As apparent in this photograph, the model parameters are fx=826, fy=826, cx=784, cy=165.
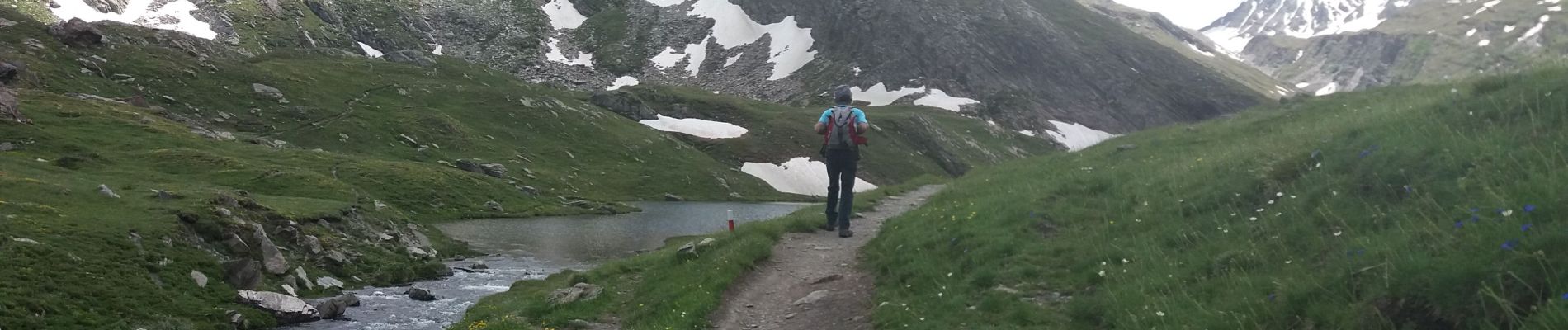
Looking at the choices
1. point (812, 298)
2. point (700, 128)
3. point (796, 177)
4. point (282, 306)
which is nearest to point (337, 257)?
point (282, 306)

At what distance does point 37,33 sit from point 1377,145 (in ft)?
423

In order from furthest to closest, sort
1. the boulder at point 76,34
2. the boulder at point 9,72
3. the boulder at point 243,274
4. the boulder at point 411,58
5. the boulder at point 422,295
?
the boulder at point 411,58
the boulder at point 76,34
the boulder at point 9,72
the boulder at point 422,295
the boulder at point 243,274

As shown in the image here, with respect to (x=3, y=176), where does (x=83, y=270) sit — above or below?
below

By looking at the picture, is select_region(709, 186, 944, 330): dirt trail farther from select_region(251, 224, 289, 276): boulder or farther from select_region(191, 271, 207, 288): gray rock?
select_region(251, 224, 289, 276): boulder

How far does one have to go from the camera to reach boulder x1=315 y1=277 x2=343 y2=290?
3014 cm

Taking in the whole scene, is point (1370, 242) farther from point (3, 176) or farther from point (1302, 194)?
point (3, 176)

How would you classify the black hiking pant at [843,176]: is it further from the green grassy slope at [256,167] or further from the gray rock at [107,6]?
the gray rock at [107,6]

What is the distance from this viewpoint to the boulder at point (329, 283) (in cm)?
3014

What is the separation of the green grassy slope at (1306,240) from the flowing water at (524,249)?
1682 centimetres

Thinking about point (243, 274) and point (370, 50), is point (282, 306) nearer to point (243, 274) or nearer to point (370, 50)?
point (243, 274)

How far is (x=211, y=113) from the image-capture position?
93.1m

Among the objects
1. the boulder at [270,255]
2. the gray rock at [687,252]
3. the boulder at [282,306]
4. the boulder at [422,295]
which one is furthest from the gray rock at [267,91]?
the gray rock at [687,252]

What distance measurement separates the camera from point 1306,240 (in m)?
9.83

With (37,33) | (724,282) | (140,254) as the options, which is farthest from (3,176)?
(37,33)
